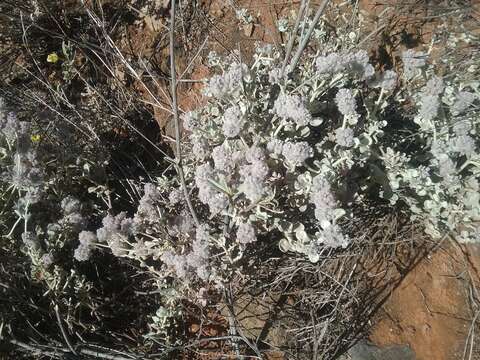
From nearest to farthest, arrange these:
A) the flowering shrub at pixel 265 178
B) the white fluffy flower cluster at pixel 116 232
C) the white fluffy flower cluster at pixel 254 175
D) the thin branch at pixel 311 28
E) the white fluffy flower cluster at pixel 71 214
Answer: the thin branch at pixel 311 28 → the white fluffy flower cluster at pixel 254 175 → the flowering shrub at pixel 265 178 → the white fluffy flower cluster at pixel 116 232 → the white fluffy flower cluster at pixel 71 214

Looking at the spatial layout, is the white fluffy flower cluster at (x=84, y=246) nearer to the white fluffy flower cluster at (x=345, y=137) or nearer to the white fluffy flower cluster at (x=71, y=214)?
the white fluffy flower cluster at (x=71, y=214)

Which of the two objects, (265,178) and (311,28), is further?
(265,178)

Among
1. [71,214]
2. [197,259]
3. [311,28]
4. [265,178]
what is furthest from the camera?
[71,214]

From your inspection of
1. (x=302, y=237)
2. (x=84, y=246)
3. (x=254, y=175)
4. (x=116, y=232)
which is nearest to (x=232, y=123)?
(x=254, y=175)

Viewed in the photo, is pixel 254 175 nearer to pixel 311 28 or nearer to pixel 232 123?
pixel 232 123

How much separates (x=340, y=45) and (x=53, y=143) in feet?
5.43

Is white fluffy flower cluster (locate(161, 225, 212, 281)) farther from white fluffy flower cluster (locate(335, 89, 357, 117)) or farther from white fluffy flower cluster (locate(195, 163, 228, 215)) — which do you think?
white fluffy flower cluster (locate(335, 89, 357, 117))

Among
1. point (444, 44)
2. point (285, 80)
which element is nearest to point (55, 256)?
point (285, 80)

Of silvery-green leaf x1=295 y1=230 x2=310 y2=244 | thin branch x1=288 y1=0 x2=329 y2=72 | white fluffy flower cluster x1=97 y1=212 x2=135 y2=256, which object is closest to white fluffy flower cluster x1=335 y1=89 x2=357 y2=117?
thin branch x1=288 y1=0 x2=329 y2=72

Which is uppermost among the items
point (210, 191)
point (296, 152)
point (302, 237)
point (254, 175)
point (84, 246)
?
point (296, 152)

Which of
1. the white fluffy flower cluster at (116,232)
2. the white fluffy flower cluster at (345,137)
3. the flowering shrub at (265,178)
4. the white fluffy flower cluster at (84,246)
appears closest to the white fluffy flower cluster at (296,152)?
the flowering shrub at (265,178)

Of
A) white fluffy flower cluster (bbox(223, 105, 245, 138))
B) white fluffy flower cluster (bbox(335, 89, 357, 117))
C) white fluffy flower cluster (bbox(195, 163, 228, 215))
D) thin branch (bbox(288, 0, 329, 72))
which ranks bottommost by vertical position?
white fluffy flower cluster (bbox(195, 163, 228, 215))

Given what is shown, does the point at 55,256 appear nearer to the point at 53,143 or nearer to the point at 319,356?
the point at 53,143

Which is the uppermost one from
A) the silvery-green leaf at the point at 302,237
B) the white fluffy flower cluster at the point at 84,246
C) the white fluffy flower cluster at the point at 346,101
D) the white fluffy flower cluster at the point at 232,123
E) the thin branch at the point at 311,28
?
the thin branch at the point at 311,28
